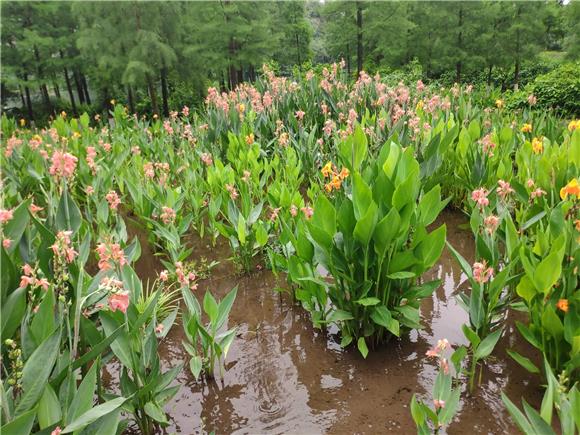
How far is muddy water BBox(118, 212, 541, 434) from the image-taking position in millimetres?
1802

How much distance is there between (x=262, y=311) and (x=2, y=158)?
3858 millimetres

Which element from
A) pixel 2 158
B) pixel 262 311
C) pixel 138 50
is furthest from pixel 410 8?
pixel 262 311

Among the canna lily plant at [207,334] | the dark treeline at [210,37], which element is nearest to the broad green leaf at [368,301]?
the canna lily plant at [207,334]

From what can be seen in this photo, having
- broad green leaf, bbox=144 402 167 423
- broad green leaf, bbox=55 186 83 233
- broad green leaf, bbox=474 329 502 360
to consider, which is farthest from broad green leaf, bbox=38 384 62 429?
broad green leaf, bbox=474 329 502 360

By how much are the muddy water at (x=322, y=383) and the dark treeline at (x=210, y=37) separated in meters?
12.2

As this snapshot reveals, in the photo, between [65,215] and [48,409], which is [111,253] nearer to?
[65,215]

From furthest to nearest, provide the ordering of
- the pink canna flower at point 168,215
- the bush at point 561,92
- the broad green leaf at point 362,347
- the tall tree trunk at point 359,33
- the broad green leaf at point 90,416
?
the tall tree trunk at point 359,33 → the bush at point 561,92 → the pink canna flower at point 168,215 → the broad green leaf at point 362,347 → the broad green leaf at point 90,416

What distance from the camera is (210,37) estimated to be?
1484 centimetres

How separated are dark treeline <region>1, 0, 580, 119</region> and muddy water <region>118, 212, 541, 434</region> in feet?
40.1

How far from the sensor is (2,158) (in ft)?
16.0

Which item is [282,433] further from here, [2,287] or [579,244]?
[579,244]

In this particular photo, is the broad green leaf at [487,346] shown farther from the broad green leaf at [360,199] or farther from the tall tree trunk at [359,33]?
the tall tree trunk at [359,33]

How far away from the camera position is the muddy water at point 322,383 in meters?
1.80

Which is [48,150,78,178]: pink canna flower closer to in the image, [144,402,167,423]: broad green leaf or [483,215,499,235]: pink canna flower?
[144,402,167,423]: broad green leaf
